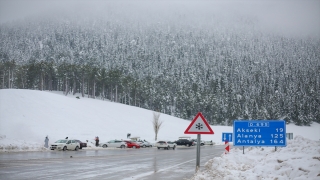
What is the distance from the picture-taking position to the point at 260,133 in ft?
47.9

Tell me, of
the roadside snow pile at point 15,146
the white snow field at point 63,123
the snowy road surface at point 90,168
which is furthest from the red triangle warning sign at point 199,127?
the roadside snow pile at point 15,146

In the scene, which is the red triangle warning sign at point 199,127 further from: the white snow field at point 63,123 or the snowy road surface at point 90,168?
the white snow field at point 63,123

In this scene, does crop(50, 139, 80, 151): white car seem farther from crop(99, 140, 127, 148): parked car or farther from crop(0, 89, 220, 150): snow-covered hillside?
crop(99, 140, 127, 148): parked car

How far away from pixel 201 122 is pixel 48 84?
146 metres

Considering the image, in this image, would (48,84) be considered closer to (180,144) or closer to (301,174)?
(180,144)

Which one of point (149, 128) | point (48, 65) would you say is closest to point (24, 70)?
point (48, 65)

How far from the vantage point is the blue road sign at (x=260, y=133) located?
46.7 feet

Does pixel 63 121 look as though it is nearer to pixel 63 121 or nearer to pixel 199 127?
pixel 63 121

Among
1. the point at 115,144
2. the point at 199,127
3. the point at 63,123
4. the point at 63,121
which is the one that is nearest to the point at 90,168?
the point at 199,127

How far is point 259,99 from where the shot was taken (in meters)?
158

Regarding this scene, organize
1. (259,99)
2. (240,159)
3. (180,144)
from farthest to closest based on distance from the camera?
(259,99) < (180,144) < (240,159)

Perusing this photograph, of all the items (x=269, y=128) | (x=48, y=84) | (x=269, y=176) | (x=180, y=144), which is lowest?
(x=180, y=144)

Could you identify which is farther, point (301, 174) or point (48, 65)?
point (48, 65)

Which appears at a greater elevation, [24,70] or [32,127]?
[24,70]
